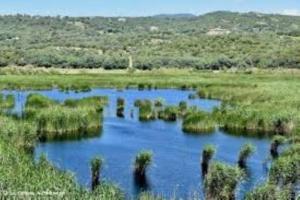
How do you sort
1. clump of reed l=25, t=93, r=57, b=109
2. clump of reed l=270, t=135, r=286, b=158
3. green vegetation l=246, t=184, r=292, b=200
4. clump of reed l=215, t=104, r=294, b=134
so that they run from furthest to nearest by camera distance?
clump of reed l=25, t=93, r=57, b=109 → clump of reed l=215, t=104, r=294, b=134 → clump of reed l=270, t=135, r=286, b=158 → green vegetation l=246, t=184, r=292, b=200

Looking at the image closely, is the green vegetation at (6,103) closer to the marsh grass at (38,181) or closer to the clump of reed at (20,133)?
the clump of reed at (20,133)

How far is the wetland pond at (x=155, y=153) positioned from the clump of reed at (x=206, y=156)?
0.40 meters

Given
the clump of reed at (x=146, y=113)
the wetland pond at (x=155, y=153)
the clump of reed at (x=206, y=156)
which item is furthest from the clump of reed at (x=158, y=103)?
the clump of reed at (x=206, y=156)

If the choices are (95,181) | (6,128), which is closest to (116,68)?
(6,128)

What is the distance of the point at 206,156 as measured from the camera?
141 ft

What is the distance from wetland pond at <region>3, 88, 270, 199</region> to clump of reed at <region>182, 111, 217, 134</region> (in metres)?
0.83

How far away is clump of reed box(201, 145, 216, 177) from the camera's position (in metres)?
42.1

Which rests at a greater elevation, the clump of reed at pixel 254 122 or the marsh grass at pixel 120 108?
the clump of reed at pixel 254 122

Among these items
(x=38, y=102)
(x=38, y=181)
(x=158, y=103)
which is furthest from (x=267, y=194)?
(x=158, y=103)

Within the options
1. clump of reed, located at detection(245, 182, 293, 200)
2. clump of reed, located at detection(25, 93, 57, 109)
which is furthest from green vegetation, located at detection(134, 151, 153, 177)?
clump of reed, located at detection(25, 93, 57, 109)

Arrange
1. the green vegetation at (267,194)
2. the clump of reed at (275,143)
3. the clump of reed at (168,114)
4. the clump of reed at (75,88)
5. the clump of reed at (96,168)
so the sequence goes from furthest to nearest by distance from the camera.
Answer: the clump of reed at (75,88) < the clump of reed at (168,114) < the clump of reed at (275,143) < the clump of reed at (96,168) < the green vegetation at (267,194)

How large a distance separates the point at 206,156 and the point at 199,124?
16.7 meters

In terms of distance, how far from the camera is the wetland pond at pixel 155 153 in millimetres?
38750

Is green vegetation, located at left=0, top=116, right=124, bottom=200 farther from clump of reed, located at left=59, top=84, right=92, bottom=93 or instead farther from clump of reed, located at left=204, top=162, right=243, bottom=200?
clump of reed, located at left=59, top=84, right=92, bottom=93
